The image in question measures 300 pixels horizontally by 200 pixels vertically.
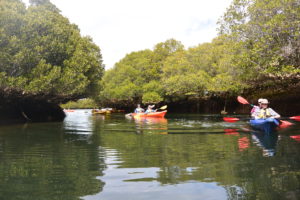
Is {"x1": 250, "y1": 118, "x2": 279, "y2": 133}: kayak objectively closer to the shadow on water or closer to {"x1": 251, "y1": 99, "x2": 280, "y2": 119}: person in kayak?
{"x1": 251, "y1": 99, "x2": 280, "y2": 119}: person in kayak

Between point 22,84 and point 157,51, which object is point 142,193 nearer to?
point 22,84

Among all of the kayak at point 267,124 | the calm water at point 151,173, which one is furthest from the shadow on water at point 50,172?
the kayak at point 267,124

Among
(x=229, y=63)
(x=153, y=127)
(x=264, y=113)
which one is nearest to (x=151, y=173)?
(x=264, y=113)

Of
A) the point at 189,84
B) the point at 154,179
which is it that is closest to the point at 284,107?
the point at 189,84

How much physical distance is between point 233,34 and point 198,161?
579 inches

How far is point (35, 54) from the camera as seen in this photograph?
19.9m

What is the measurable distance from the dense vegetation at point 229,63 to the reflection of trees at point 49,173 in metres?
12.6

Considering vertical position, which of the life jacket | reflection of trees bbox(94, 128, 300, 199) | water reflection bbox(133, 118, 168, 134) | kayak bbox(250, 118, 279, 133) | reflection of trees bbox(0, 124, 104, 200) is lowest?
reflection of trees bbox(0, 124, 104, 200)

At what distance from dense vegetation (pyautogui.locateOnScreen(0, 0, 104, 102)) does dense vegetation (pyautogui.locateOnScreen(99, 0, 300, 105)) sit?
11.6 meters

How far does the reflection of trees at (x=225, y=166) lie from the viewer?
14.4 ft

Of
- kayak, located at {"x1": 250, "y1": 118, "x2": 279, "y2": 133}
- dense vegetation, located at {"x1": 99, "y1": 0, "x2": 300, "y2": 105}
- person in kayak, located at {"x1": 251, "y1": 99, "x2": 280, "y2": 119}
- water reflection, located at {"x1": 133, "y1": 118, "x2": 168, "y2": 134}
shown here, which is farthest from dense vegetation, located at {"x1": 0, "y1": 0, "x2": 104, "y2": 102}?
kayak, located at {"x1": 250, "y1": 118, "x2": 279, "y2": 133}

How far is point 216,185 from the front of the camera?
4.55m

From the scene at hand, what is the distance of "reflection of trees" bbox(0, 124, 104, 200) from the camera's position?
4.27 m

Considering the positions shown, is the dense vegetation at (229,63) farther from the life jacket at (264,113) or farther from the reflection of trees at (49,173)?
the reflection of trees at (49,173)
